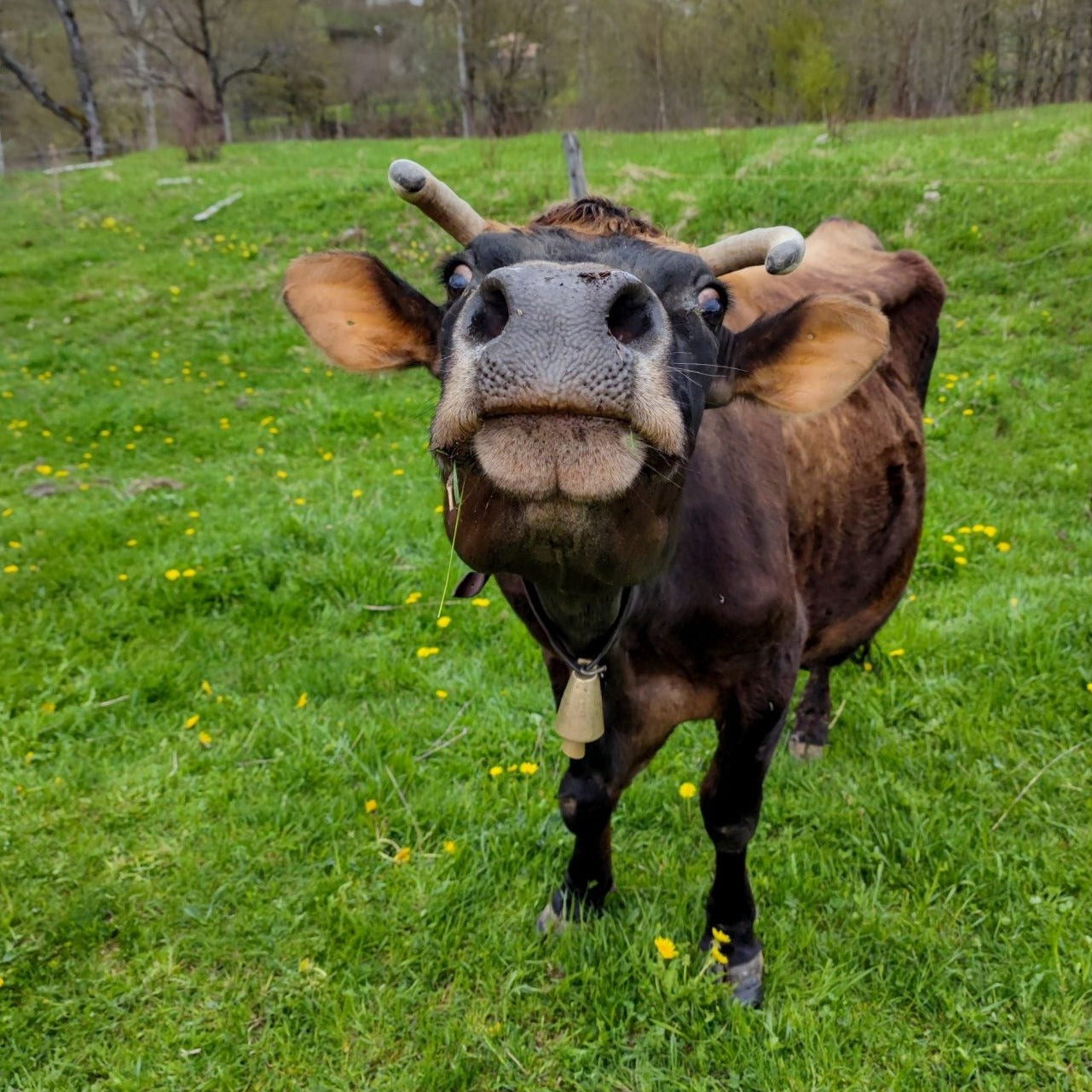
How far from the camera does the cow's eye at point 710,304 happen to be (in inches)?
68.6

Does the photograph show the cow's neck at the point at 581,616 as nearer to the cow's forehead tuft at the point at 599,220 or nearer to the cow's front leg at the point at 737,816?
the cow's front leg at the point at 737,816

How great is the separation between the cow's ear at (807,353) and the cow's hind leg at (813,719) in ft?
5.92

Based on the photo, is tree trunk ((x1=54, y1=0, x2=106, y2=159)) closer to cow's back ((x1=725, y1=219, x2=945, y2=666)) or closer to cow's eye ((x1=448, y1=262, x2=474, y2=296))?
cow's back ((x1=725, y1=219, x2=945, y2=666))

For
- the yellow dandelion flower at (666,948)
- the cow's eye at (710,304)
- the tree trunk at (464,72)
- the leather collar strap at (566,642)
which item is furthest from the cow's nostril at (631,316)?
the tree trunk at (464,72)

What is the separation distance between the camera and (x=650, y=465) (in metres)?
1.51

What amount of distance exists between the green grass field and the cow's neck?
596mm

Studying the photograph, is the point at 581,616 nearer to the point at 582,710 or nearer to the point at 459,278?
the point at 582,710

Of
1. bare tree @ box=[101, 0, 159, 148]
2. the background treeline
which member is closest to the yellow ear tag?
the background treeline

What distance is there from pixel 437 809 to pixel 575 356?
7.59 ft

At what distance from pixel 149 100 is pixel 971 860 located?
4024cm

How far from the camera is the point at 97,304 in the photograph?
10148mm

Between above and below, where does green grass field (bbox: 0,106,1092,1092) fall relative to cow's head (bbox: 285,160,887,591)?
below

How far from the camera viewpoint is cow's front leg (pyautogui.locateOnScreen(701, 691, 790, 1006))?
7.76 feet

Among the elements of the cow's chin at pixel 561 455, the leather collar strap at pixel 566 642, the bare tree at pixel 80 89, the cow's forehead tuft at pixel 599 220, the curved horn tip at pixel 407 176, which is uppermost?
the bare tree at pixel 80 89
